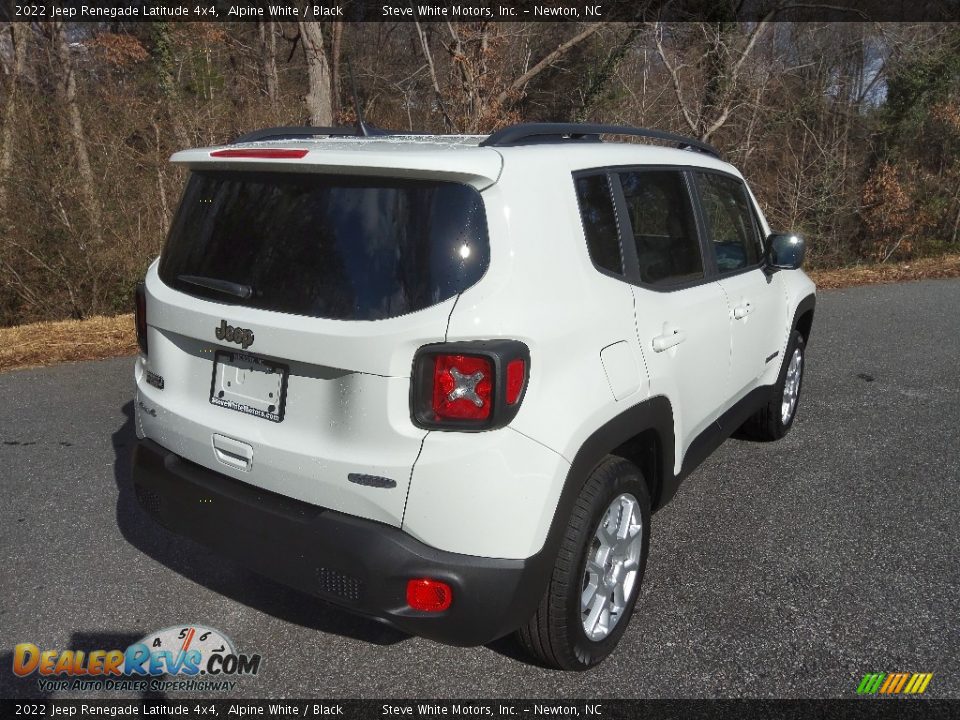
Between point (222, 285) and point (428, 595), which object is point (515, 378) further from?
point (222, 285)

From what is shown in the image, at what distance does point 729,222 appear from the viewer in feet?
13.0

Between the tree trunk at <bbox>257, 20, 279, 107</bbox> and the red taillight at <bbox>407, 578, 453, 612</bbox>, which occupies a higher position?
the tree trunk at <bbox>257, 20, 279, 107</bbox>

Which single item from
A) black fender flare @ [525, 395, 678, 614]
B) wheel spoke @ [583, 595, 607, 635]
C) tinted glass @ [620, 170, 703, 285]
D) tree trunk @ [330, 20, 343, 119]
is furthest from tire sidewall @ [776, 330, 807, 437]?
tree trunk @ [330, 20, 343, 119]

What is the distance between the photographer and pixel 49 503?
13.0 feet

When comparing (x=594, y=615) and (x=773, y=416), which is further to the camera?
(x=773, y=416)

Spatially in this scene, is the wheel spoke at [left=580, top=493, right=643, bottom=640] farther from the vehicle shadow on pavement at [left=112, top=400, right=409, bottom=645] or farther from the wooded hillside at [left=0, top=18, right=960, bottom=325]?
the wooded hillside at [left=0, top=18, right=960, bottom=325]

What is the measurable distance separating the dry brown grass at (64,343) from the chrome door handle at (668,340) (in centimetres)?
584

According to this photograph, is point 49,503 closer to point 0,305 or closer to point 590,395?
point 590,395

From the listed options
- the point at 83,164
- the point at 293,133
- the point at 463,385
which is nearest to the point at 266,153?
the point at 293,133

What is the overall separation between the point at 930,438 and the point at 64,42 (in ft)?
43.9

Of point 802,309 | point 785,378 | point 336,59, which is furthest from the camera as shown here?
point 336,59

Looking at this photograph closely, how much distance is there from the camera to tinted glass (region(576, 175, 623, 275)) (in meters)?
2.55

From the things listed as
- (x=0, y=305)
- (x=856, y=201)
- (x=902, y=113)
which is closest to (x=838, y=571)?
(x=0, y=305)

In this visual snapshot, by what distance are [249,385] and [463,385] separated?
2.46 feet
